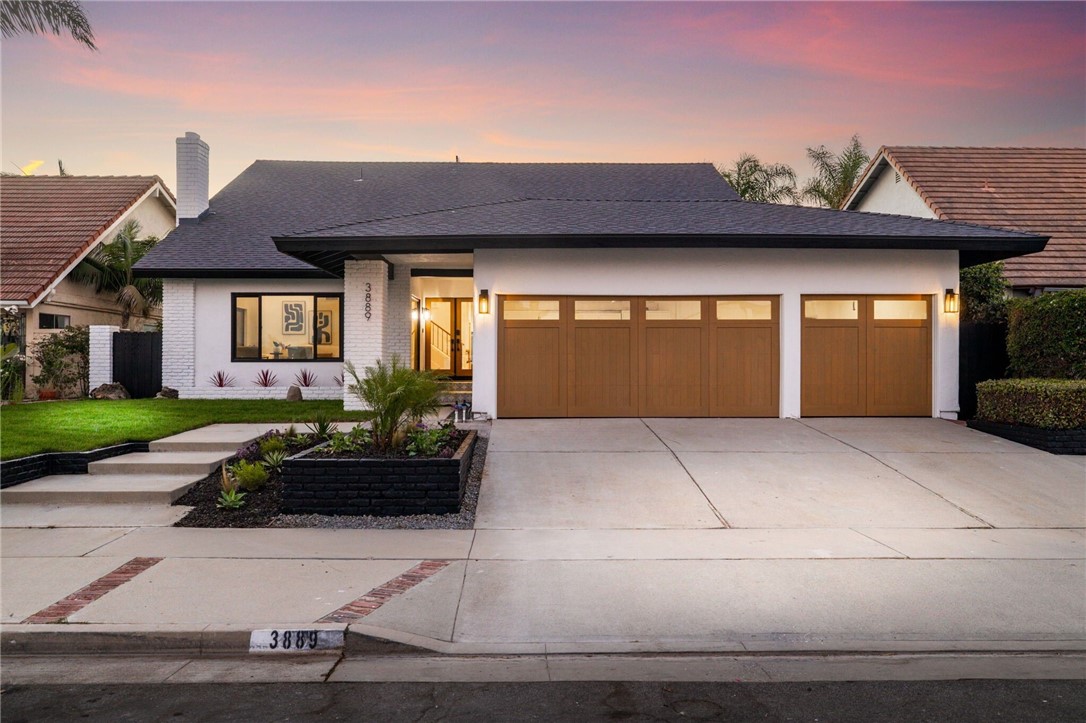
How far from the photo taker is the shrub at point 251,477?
8.15 m

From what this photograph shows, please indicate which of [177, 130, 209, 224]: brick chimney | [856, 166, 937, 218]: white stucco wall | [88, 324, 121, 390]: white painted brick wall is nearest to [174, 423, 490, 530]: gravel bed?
[88, 324, 121, 390]: white painted brick wall

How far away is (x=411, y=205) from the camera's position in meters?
19.3

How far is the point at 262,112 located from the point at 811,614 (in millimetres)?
20327

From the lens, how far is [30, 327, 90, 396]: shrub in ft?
55.1

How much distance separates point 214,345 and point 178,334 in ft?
2.84

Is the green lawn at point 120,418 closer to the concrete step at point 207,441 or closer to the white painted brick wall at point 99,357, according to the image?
the concrete step at point 207,441

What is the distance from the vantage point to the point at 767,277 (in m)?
12.9

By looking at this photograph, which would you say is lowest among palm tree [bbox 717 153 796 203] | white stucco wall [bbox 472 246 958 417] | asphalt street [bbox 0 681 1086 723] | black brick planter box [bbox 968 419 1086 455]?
asphalt street [bbox 0 681 1086 723]

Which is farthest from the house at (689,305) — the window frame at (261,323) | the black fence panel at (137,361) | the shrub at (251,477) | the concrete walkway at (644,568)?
the black fence panel at (137,361)

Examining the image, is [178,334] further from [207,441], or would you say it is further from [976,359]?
[976,359]

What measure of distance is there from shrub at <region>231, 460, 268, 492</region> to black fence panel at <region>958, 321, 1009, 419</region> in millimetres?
11995

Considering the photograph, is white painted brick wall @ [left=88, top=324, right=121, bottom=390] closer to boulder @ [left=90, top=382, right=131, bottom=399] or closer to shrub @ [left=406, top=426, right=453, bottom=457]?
boulder @ [left=90, top=382, right=131, bottom=399]

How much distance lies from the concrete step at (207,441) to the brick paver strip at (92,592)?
3925 millimetres

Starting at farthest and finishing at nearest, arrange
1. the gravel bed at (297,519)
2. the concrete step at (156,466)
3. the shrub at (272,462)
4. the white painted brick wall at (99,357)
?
1. the white painted brick wall at (99,357)
2. the concrete step at (156,466)
3. the shrub at (272,462)
4. the gravel bed at (297,519)
